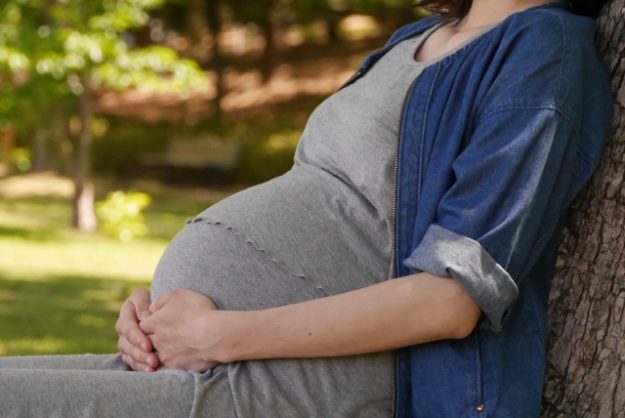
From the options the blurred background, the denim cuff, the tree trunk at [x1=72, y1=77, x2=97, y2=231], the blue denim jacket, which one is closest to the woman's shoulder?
the blue denim jacket

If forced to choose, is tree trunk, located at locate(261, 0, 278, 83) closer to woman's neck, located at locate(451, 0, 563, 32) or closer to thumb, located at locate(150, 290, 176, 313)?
woman's neck, located at locate(451, 0, 563, 32)

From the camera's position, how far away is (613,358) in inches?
78.2

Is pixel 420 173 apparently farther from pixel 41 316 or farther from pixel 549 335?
pixel 41 316

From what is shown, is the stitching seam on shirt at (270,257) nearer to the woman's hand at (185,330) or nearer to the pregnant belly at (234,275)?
the pregnant belly at (234,275)

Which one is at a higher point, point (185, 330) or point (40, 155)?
point (185, 330)

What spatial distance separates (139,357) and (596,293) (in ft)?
2.74

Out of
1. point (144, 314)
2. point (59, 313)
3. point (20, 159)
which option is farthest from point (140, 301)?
point (20, 159)

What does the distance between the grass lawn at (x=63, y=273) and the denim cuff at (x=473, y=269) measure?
5.50 metres

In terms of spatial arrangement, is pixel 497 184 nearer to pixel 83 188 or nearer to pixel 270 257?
pixel 270 257

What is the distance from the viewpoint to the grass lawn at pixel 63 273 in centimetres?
773

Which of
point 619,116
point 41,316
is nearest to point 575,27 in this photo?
point 619,116

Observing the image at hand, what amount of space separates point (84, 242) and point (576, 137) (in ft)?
40.6

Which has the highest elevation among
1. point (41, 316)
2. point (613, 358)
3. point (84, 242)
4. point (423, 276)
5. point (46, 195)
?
point (423, 276)

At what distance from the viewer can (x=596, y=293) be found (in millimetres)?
1998
